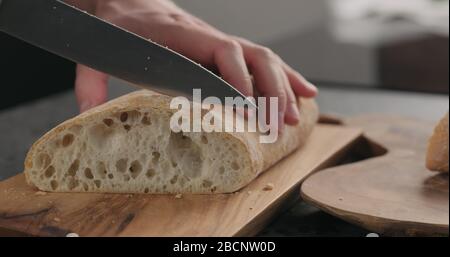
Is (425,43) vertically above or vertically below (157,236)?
above

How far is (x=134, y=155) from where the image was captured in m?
0.91

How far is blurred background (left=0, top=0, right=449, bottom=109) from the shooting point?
5.79 ft

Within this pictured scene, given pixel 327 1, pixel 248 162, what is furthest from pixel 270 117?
pixel 327 1

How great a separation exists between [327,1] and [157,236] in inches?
63.6

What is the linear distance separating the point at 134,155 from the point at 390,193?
331mm

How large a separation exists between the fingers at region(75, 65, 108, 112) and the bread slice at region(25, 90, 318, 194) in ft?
0.36

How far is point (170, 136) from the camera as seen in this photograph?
0.91 meters

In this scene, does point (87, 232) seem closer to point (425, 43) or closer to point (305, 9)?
point (305, 9)

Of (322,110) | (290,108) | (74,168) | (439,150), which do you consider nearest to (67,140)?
(74,168)

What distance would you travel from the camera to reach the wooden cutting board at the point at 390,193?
839 mm

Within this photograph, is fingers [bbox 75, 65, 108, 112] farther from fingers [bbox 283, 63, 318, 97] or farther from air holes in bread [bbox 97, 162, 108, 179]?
fingers [bbox 283, 63, 318, 97]

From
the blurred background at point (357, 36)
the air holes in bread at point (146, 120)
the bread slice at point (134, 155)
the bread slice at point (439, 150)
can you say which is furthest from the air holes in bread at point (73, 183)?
the blurred background at point (357, 36)

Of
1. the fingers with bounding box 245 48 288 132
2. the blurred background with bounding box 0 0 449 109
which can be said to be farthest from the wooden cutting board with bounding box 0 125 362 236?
the blurred background with bounding box 0 0 449 109
